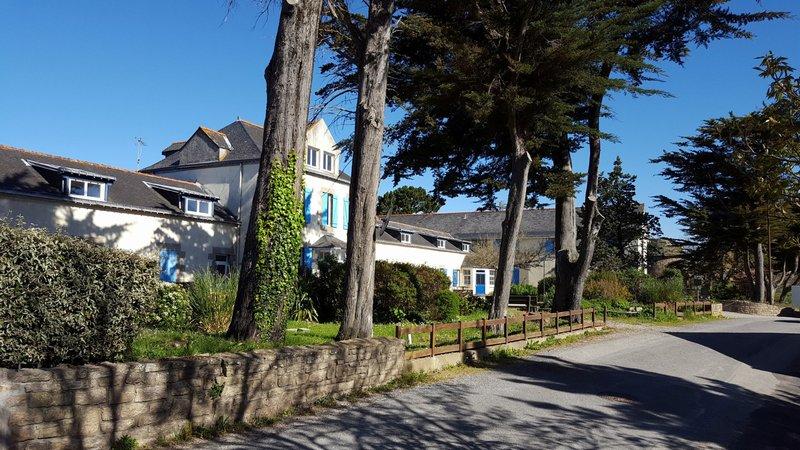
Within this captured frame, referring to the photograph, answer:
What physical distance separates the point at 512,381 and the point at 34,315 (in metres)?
7.67

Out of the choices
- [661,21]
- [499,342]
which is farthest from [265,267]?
[661,21]

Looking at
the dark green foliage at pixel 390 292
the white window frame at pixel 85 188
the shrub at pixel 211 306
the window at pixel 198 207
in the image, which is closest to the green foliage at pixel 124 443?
the shrub at pixel 211 306

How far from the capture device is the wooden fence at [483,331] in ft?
37.0

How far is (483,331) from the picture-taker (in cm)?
1320

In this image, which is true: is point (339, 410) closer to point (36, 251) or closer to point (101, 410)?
point (101, 410)

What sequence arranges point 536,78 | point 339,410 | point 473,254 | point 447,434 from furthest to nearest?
point 473,254 → point 536,78 → point 339,410 → point 447,434

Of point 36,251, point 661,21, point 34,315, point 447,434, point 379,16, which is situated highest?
point 661,21

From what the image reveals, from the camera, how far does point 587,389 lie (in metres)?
10.4

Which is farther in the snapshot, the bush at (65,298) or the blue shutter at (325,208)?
the blue shutter at (325,208)

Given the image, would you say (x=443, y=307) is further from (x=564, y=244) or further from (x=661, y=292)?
(x=661, y=292)

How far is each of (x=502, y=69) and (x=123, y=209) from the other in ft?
50.1

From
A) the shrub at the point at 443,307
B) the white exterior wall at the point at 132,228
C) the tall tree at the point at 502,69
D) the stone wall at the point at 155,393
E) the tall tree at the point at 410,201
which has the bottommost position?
the stone wall at the point at 155,393

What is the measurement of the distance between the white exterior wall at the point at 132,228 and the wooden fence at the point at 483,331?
1115 cm

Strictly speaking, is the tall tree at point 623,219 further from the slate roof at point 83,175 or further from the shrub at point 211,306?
the shrub at point 211,306
